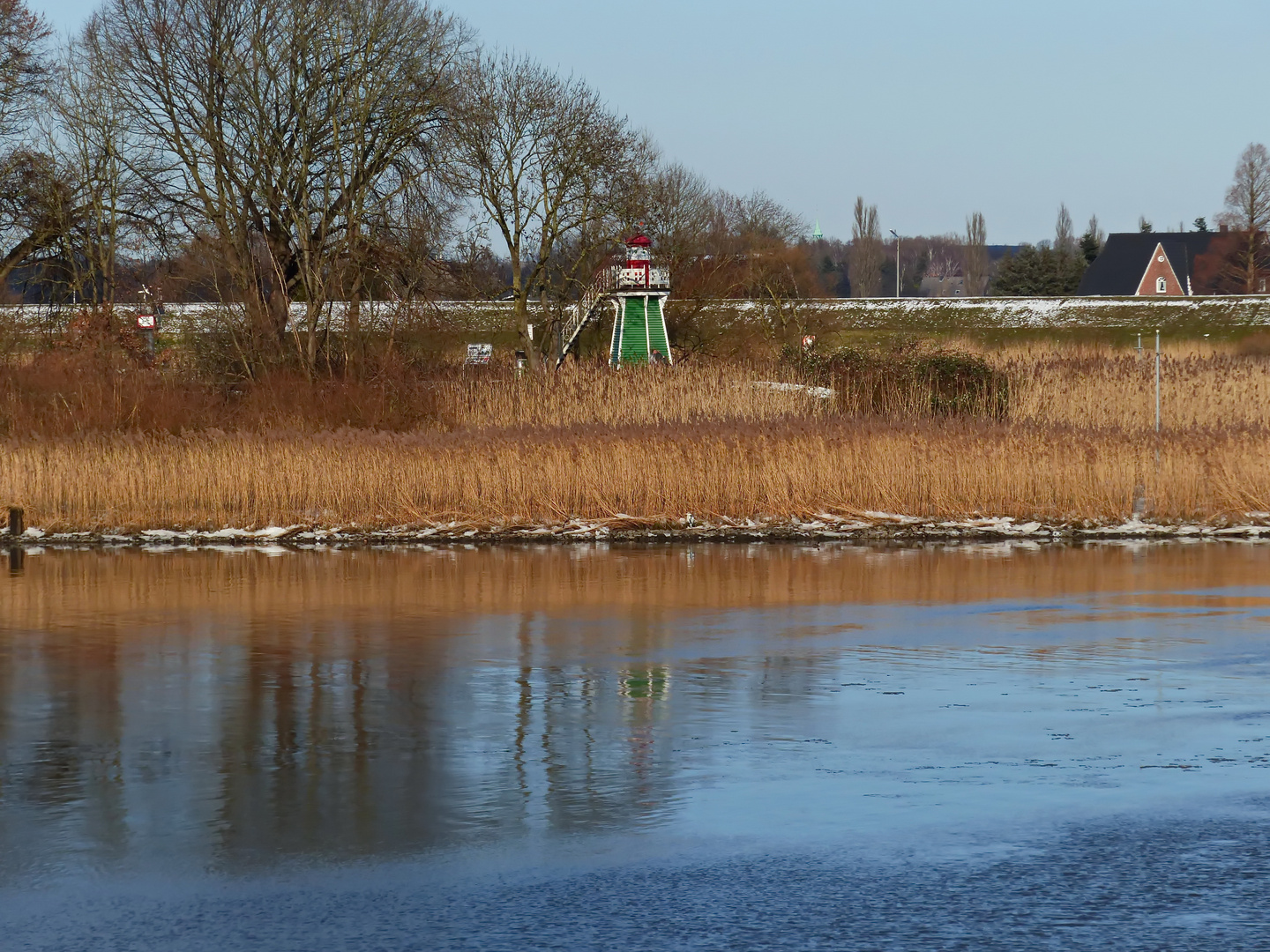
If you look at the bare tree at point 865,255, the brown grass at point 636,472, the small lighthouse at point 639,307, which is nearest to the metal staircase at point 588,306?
the small lighthouse at point 639,307

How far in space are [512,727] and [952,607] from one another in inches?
227

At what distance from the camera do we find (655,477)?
2111 cm

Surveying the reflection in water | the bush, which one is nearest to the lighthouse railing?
the bush

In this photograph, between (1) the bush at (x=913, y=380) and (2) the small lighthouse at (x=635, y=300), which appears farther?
(2) the small lighthouse at (x=635, y=300)

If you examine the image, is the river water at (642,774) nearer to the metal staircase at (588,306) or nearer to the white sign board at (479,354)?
the white sign board at (479,354)

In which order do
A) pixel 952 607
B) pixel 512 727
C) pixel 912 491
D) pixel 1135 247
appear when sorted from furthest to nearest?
pixel 1135 247 → pixel 912 491 → pixel 952 607 → pixel 512 727

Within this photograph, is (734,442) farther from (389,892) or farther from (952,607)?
(389,892)

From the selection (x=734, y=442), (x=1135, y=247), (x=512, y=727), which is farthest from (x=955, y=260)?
(x=512, y=727)

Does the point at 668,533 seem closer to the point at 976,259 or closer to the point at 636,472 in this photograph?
the point at 636,472

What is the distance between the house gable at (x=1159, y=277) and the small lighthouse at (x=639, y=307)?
5551 cm

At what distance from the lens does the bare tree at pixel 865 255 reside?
139 metres

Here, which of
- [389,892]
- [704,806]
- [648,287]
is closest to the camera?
[389,892]

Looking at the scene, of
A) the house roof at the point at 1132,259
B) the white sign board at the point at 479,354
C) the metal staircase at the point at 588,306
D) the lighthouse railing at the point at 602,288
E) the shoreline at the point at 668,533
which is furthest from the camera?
the house roof at the point at 1132,259

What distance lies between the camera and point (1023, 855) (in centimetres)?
609
